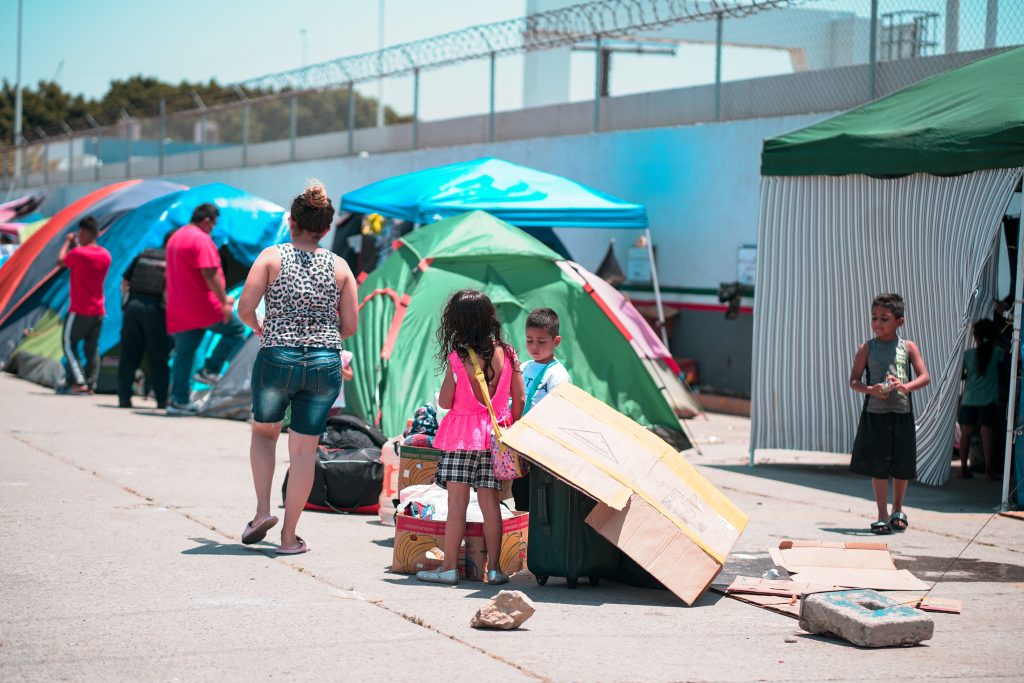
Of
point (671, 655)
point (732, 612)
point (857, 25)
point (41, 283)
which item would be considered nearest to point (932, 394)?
point (732, 612)

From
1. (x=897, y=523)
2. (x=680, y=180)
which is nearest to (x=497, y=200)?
(x=680, y=180)

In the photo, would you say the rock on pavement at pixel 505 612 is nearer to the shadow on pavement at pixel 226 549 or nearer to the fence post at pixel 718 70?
the shadow on pavement at pixel 226 549

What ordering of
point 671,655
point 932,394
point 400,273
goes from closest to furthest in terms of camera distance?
point 671,655 → point 932,394 → point 400,273

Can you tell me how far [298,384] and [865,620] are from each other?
2957 mm

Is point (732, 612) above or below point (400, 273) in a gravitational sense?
below

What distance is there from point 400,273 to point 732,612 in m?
6.03

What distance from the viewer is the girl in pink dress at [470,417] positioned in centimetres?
621

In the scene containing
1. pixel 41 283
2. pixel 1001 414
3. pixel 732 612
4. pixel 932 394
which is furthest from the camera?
pixel 41 283

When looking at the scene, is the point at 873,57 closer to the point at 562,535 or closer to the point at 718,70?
the point at 718,70

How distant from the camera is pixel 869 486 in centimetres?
1019

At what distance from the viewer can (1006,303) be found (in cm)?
1084

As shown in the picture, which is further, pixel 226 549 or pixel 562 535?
pixel 226 549

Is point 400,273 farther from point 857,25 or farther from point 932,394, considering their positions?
point 857,25

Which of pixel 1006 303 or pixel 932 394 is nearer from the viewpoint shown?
pixel 932 394
